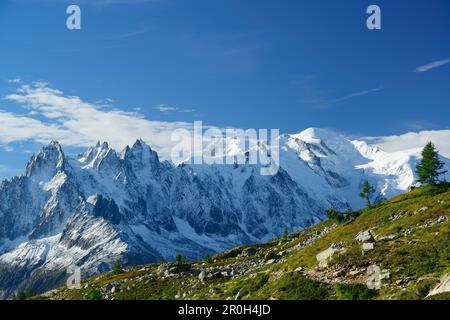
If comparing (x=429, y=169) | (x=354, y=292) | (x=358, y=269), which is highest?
(x=429, y=169)

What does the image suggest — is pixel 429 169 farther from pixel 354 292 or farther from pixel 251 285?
pixel 354 292

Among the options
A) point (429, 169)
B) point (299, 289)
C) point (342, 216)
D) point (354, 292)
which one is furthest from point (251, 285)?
point (429, 169)

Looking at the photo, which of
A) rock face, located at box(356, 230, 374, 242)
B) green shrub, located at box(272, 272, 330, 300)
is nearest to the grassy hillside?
green shrub, located at box(272, 272, 330, 300)

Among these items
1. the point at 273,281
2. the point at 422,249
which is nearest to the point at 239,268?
the point at 273,281

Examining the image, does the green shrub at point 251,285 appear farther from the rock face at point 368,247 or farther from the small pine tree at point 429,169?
the small pine tree at point 429,169

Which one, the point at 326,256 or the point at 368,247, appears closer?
the point at 368,247

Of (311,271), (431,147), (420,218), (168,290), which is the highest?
(431,147)

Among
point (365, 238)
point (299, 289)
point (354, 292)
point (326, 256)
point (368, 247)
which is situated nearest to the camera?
point (354, 292)

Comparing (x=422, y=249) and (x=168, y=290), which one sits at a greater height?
(x=422, y=249)

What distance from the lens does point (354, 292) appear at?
152 ft
